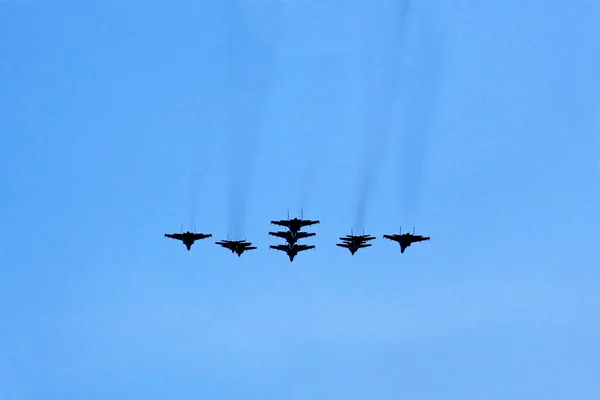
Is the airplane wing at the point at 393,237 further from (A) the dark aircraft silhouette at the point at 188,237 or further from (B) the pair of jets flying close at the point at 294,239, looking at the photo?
(A) the dark aircraft silhouette at the point at 188,237

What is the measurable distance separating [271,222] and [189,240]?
34.8 feet

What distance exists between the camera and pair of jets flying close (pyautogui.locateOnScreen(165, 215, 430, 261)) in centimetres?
8675

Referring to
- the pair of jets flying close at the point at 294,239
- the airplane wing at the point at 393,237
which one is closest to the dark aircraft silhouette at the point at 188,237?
the pair of jets flying close at the point at 294,239

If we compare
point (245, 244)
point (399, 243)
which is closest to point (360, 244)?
point (399, 243)

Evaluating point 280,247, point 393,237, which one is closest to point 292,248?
point 280,247

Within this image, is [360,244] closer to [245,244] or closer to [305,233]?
[305,233]

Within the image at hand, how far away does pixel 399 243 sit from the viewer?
87.0 m

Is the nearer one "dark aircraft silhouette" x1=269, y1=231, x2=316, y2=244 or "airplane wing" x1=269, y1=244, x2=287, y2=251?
"dark aircraft silhouette" x1=269, y1=231, x2=316, y2=244

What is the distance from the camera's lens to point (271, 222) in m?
87.0

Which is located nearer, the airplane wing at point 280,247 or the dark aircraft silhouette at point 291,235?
the dark aircraft silhouette at point 291,235

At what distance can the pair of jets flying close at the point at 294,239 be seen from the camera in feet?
285

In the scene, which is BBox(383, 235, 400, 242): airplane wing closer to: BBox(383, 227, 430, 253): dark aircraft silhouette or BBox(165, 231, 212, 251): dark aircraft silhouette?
BBox(383, 227, 430, 253): dark aircraft silhouette

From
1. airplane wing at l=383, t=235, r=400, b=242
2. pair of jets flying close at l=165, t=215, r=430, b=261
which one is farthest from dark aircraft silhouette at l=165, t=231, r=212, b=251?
airplane wing at l=383, t=235, r=400, b=242

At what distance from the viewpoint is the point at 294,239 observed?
90000 millimetres
